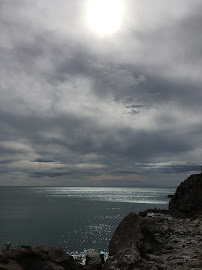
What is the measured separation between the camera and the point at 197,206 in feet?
157

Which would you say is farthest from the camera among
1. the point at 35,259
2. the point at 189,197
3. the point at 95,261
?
the point at 189,197

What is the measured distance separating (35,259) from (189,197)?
3940 centimetres

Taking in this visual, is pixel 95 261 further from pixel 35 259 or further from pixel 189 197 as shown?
pixel 189 197

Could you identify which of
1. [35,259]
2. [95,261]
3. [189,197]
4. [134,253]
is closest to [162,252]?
[134,253]

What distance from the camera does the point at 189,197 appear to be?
5003 centimetres

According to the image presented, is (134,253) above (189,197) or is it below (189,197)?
above

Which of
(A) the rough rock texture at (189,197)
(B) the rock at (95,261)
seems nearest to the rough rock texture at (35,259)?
(B) the rock at (95,261)

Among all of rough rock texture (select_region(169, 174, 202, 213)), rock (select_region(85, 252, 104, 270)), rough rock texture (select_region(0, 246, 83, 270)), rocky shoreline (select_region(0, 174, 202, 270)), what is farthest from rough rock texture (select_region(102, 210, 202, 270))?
rough rock texture (select_region(169, 174, 202, 213))

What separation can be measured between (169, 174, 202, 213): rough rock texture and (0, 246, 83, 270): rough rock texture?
32.9 m

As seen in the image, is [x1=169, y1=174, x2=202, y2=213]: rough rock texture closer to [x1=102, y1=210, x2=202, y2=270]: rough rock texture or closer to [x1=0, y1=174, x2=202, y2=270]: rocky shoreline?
[x1=0, y1=174, x2=202, y2=270]: rocky shoreline

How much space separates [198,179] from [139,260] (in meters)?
43.5

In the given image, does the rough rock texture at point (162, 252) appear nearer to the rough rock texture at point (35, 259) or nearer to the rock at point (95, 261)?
the rock at point (95, 261)

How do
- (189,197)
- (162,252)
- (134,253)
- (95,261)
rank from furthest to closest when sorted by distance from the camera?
(189,197), (95,261), (162,252), (134,253)

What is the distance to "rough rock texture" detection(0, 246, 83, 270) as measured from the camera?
58.7 feet
